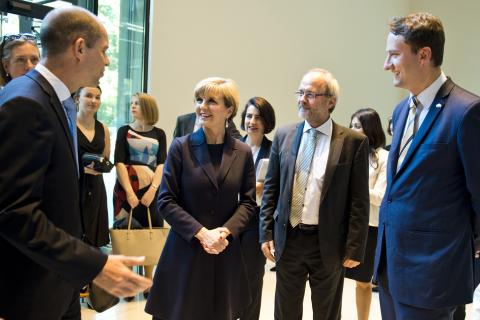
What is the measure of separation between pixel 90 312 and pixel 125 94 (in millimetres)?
2167

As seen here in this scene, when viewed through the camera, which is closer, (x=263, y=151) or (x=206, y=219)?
(x=206, y=219)

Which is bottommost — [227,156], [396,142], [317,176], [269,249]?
[269,249]

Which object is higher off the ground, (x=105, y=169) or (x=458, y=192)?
(x=458, y=192)

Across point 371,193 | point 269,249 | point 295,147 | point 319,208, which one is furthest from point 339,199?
point 371,193

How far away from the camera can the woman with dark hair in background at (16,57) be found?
249cm

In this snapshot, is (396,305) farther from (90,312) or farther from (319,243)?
(90,312)

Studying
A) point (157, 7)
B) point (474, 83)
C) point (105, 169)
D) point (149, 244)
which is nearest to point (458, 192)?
point (105, 169)

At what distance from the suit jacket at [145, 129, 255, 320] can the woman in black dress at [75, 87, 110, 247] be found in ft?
4.59

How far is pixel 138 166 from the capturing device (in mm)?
3955

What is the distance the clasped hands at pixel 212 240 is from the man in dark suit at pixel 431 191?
29.0 inches

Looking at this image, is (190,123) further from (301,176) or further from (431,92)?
(431,92)

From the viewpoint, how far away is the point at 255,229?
10.1 feet

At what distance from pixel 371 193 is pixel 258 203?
2.69 ft

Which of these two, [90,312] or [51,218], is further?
[90,312]
